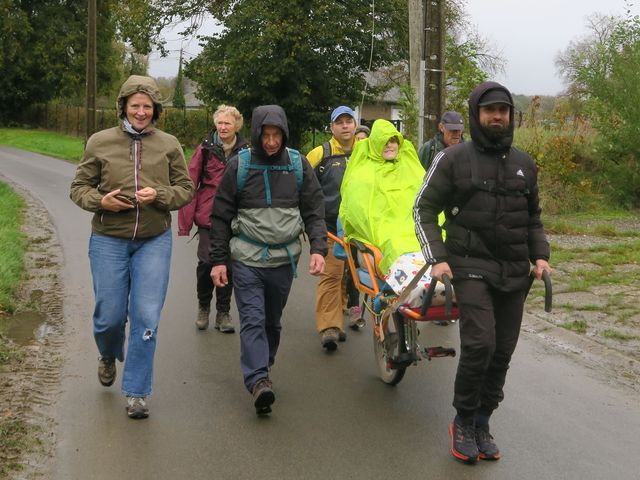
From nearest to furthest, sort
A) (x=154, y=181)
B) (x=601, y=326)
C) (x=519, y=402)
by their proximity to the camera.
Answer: (x=154, y=181)
(x=519, y=402)
(x=601, y=326)

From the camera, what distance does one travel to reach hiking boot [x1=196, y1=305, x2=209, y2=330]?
798 centimetres

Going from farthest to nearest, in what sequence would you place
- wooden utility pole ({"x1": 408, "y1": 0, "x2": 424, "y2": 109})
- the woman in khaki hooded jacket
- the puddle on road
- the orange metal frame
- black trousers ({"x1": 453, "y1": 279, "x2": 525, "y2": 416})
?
wooden utility pole ({"x1": 408, "y1": 0, "x2": 424, "y2": 109}) → the puddle on road → the woman in khaki hooded jacket → the orange metal frame → black trousers ({"x1": 453, "y1": 279, "x2": 525, "y2": 416})

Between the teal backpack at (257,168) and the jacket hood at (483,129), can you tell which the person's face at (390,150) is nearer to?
the teal backpack at (257,168)

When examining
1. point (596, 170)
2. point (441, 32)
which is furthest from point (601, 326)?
point (596, 170)

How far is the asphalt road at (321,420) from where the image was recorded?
4848 millimetres

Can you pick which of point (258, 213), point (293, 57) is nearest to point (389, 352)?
point (258, 213)

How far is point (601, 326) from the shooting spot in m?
8.38

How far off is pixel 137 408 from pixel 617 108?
13.9m

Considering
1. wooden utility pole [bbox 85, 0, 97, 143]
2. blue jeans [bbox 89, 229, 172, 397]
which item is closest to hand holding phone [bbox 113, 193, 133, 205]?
blue jeans [bbox 89, 229, 172, 397]

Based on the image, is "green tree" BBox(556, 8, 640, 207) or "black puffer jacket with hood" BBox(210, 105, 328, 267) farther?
"green tree" BBox(556, 8, 640, 207)

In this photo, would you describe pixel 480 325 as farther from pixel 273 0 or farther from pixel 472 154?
pixel 273 0

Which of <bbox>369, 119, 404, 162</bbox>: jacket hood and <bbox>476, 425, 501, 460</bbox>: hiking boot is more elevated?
<bbox>369, 119, 404, 162</bbox>: jacket hood

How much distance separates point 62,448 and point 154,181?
1.70 meters

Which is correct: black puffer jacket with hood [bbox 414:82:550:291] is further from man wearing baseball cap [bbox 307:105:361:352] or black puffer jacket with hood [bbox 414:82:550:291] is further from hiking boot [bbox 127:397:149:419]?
man wearing baseball cap [bbox 307:105:361:352]
